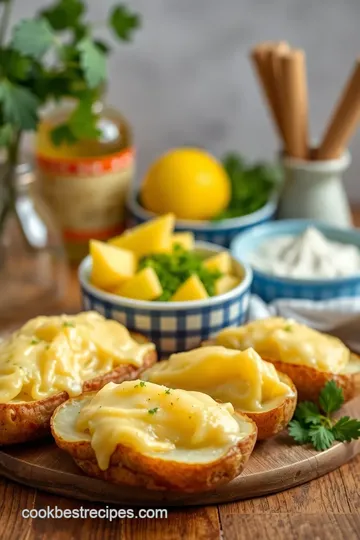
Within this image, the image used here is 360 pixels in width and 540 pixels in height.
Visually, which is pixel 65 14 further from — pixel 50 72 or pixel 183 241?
pixel 183 241

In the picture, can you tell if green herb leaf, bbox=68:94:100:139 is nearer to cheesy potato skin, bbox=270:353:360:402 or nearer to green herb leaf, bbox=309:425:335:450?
cheesy potato skin, bbox=270:353:360:402

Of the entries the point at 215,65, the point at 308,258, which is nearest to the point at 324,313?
the point at 308,258

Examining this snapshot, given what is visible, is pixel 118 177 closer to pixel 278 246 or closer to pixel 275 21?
pixel 278 246

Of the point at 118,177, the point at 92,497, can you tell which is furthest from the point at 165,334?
the point at 118,177

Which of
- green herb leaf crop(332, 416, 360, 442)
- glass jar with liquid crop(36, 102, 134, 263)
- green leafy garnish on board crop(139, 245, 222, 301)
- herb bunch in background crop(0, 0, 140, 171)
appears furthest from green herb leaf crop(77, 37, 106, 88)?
green herb leaf crop(332, 416, 360, 442)

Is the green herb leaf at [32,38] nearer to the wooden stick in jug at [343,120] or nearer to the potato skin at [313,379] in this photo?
the wooden stick in jug at [343,120]

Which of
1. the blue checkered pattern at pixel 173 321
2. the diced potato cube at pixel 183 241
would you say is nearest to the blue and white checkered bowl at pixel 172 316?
the blue checkered pattern at pixel 173 321
